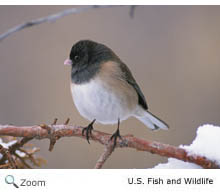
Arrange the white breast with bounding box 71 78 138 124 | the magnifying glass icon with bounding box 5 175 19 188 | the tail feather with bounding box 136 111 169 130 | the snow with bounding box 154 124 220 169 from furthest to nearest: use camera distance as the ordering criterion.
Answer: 1. the tail feather with bounding box 136 111 169 130
2. the white breast with bounding box 71 78 138 124
3. the magnifying glass icon with bounding box 5 175 19 188
4. the snow with bounding box 154 124 220 169

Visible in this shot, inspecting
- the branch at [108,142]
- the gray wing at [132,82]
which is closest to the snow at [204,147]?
the branch at [108,142]

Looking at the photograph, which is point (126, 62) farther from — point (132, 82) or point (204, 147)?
point (204, 147)

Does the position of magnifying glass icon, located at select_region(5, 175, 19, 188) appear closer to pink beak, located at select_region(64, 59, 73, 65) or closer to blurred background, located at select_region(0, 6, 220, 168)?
blurred background, located at select_region(0, 6, 220, 168)

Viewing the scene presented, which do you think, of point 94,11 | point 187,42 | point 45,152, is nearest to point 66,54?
point 94,11

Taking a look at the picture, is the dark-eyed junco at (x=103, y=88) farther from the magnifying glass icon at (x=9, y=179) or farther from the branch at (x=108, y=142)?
the magnifying glass icon at (x=9, y=179)

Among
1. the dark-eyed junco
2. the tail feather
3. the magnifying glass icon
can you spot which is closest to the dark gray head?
the dark-eyed junco

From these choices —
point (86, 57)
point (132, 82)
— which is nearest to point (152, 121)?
point (132, 82)

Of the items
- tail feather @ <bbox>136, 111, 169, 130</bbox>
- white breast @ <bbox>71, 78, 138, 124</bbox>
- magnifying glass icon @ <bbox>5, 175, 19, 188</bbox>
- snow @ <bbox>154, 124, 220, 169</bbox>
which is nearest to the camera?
snow @ <bbox>154, 124, 220, 169</bbox>
